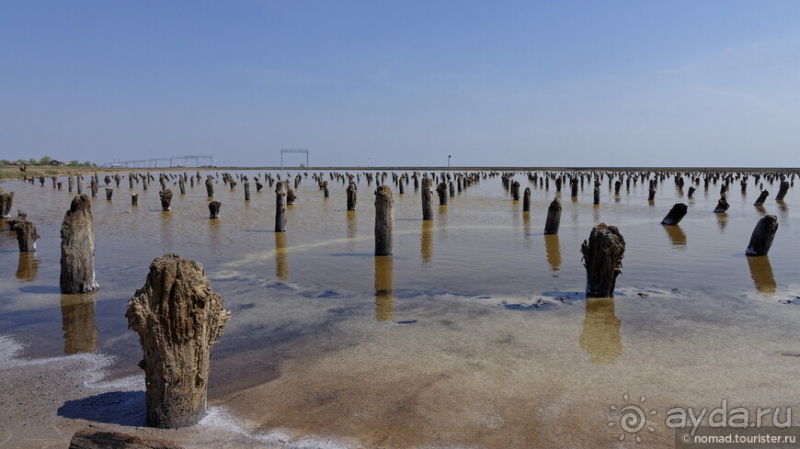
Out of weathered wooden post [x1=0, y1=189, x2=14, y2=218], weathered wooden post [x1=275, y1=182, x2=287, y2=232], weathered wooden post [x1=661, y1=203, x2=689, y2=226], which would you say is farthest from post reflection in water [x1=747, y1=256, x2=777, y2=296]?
weathered wooden post [x1=0, y1=189, x2=14, y2=218]

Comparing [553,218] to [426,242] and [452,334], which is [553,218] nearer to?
[426,242]

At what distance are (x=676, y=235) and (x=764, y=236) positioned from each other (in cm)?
426

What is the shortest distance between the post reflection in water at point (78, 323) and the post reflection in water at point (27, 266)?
236 cm

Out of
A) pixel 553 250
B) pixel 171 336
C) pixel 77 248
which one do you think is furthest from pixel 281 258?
pixel 171 336

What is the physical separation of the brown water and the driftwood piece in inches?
35.3

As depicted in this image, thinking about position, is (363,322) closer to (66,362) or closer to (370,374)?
(370,374)

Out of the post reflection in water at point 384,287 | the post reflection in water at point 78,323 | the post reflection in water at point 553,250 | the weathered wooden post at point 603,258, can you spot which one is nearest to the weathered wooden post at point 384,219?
the post reflection in water at point 384,287

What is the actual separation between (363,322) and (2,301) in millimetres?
5773

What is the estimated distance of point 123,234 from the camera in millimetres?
17375

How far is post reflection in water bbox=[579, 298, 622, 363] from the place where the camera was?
6.42m

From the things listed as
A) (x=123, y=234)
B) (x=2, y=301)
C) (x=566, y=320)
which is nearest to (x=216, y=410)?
(x=566, y=320)

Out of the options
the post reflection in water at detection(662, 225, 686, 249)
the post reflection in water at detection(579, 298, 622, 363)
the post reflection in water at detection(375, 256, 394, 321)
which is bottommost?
the post reflection in water at detection(579, 298, 622, 363)

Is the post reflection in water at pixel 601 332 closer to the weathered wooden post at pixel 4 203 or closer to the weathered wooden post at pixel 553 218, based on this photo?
the weathered wooden post at pixel 553 218

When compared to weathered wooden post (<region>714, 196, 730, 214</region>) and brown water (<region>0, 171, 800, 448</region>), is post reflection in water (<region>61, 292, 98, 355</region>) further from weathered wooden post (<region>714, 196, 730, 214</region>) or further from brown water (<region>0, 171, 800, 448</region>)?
weathered wooden post (<region>714, 196, 730, 214</region>)
